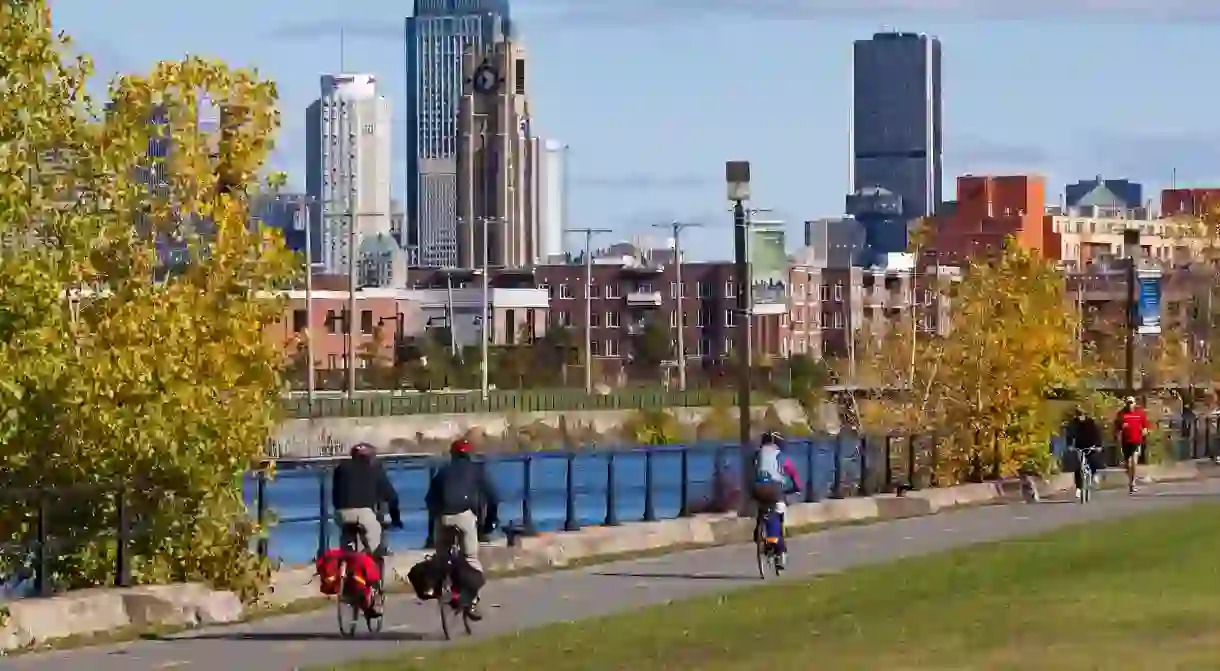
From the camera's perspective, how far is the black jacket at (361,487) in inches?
874

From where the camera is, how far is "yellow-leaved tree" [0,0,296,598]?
22281mm

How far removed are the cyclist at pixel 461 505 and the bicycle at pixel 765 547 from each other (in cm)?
736

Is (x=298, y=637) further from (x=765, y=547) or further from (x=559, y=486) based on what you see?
(x=559, y=486)

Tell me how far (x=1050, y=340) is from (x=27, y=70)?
117 ft

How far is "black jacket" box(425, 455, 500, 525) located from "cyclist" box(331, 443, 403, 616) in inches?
16.1

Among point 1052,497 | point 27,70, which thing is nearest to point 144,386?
point 27,70

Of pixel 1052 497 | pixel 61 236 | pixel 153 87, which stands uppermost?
pixel 153 87

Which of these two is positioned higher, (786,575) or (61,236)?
(61,236)

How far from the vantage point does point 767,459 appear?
30.8 meters

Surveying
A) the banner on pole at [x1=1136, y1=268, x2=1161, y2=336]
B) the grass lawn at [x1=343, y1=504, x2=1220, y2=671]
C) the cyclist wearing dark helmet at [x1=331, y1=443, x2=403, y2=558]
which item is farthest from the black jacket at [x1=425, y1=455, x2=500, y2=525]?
the banner on pole at [x1=1136, y1=268, x2=1161, y2=336]

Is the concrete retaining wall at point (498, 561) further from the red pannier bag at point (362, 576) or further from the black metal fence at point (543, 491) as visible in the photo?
the red pannier bag at point (362, 576)

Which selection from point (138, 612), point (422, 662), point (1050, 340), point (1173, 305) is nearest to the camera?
point (422, 662)

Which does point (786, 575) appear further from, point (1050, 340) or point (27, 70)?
point (1050, 340)

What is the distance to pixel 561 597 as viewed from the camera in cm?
2658
